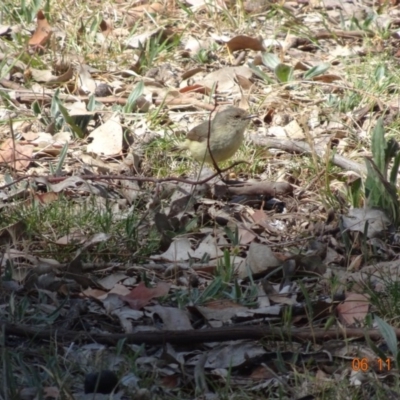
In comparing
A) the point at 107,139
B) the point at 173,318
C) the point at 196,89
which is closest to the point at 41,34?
the point at 196,89

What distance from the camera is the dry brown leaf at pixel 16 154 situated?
17.9ft

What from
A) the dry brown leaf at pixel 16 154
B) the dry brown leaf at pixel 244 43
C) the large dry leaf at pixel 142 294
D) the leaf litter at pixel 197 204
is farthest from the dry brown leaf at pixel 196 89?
the large dry leaf at pixel 142 294

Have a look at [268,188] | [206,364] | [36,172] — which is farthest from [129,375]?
[36,172]

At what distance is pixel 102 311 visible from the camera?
12.7ft

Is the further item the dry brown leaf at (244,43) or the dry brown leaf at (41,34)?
the dry brown leaf at (244,43)

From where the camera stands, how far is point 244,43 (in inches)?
275

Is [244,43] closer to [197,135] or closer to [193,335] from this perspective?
[197,135]

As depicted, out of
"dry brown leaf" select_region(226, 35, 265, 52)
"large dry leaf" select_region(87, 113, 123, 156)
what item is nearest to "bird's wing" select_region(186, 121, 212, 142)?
"large dry leaf" select_region(87, 113, 123, 156)

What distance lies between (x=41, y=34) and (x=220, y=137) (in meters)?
2.01

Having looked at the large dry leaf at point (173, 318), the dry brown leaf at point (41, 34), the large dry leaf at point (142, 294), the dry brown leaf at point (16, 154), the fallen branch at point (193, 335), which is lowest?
the dry brown leaf at point (16, 154)

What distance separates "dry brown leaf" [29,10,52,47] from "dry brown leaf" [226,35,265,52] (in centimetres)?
141

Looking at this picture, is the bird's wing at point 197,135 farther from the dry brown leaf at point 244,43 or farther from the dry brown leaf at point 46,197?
the dry brown leaf at point 244,43

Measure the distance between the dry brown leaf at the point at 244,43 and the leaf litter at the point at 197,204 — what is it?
16mm

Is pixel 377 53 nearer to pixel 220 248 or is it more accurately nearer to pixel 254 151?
pixel 254 151
